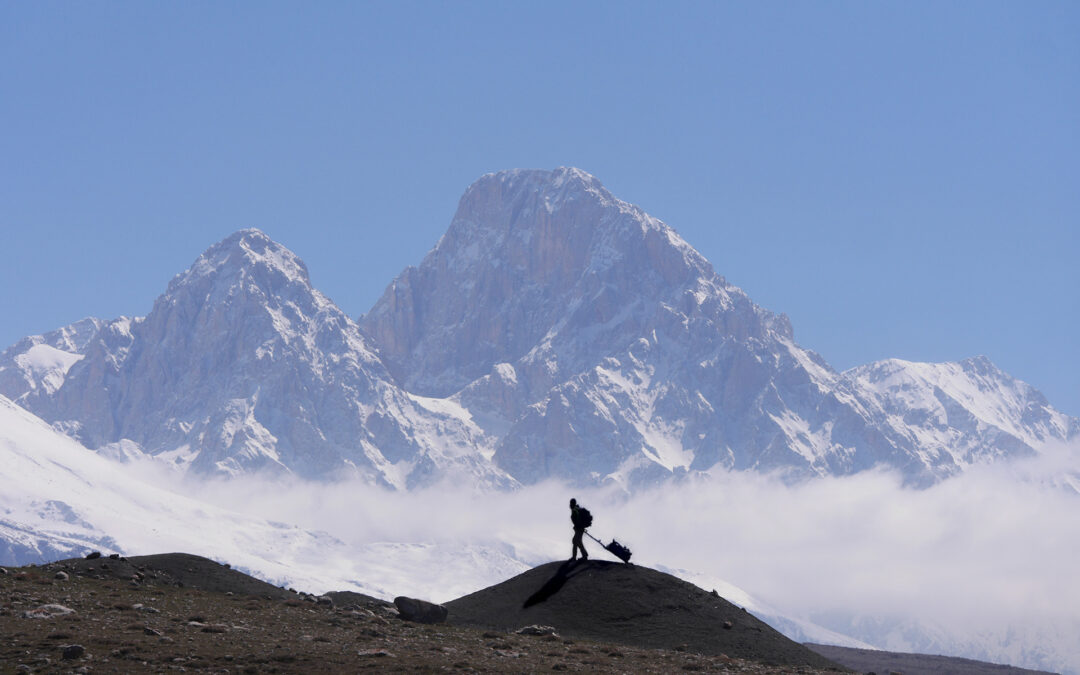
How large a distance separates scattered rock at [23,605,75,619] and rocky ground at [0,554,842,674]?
34 mm

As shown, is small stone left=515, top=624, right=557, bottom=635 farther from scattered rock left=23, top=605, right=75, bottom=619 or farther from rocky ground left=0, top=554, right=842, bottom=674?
scattered rock left=23, top=605, right=75, bottom=619

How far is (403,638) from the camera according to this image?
1938 inches

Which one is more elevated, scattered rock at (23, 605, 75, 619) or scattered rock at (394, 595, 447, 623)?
scattered rock at (394, 595, 447, 623)

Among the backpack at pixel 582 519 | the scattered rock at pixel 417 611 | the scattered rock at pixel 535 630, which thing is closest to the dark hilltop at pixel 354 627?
the scattered rock at pixel 535 630

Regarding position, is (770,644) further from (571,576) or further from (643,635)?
(571,576)

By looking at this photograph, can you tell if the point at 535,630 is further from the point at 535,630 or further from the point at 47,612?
the point at 47,612

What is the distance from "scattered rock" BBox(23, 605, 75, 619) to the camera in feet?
158

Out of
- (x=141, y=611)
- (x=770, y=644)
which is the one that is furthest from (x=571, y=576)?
(x=141, y=611)

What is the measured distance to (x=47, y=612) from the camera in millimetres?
48938

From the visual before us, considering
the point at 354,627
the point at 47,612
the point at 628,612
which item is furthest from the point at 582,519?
the point at 47,612

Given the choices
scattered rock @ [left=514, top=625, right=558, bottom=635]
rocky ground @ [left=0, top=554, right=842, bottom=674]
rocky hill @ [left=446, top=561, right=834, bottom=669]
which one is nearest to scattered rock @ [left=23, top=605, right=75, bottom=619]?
rocky ground @ [left=0, top=554, right=842, bottom=674]

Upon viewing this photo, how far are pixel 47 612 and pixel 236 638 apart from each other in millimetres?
7284

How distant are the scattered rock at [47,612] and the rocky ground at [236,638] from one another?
0.11 feet

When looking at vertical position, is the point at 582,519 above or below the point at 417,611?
above
